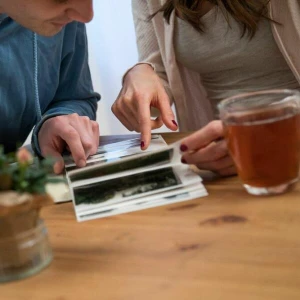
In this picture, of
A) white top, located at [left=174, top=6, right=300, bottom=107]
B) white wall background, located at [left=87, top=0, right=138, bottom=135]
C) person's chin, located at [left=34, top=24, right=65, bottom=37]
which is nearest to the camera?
person's chin, located at [left=34, top=24, right=65, bottom=37]

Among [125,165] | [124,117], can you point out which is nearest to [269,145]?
[125,165]

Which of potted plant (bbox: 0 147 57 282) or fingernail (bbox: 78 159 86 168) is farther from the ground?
potted plant (bbox: 0 147 57 282)

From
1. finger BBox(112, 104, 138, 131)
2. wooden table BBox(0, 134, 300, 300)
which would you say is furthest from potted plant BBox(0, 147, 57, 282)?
finger BBox(112, 104, 138, 131)

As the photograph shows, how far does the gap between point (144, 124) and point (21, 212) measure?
45cm

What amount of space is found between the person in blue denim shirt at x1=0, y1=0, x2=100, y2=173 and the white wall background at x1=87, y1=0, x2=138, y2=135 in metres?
0.96

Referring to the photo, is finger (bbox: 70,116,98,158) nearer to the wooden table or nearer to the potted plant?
the wooden table

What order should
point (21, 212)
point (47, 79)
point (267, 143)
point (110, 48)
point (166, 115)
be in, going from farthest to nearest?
point (110, 48), point (47, 79), point (166, 115), point (267, 143), point (21, 212)

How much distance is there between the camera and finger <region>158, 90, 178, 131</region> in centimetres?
94

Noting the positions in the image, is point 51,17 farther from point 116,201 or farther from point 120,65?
point 120,65

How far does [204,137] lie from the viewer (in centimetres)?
73

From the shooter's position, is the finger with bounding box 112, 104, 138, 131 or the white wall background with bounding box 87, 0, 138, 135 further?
the white wall background with bounding box 87, 0, 138, 135

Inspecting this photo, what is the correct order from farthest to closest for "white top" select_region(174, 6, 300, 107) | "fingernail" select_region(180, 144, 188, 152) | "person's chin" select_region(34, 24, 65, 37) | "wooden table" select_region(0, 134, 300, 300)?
"white top" select_region(174, 6, 300, 107), "person's chin" select_region(34, 24, 65, 37), "fingernail" select_region(180, 144, 188, 152), "wooden table" select_region(0, 134, 300, 300)

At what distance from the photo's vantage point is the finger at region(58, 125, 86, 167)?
0.83 m

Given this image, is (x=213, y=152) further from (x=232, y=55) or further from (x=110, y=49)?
(x=110, y=49)
